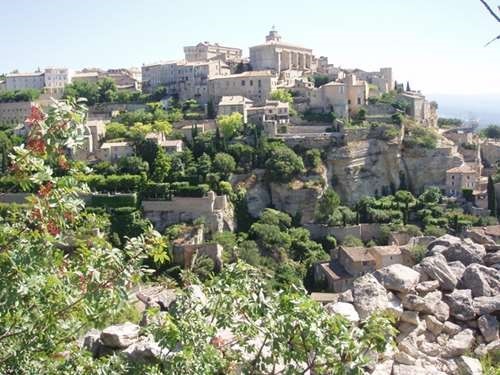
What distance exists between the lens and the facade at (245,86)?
48.9 m

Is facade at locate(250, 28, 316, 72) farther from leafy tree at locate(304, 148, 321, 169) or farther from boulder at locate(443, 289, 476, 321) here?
boulder at locate(443, 289, 476, 321)

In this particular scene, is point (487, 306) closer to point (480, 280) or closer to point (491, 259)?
point (480, 280)

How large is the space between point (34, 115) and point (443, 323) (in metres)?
5.89

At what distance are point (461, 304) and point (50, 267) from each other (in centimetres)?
555

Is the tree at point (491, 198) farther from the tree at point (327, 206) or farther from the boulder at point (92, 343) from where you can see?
the boulder at point (92, 343)

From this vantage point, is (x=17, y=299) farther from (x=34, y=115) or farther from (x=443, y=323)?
(x=443, y=323)

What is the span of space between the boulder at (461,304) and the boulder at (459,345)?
0.98 feet

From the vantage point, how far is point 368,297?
8094mm

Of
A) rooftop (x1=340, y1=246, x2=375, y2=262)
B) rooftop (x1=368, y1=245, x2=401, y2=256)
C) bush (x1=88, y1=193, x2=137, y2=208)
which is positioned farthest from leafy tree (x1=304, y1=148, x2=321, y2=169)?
bush (x1=88, y1=193, x2=137, y2=208)

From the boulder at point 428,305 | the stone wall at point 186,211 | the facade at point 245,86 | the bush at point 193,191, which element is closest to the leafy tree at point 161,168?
the bush at point 193,191

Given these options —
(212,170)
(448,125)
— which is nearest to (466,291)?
(212,170)

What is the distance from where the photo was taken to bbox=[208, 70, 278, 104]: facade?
48938 millimetres

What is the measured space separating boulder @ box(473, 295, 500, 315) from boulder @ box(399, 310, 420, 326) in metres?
0.93

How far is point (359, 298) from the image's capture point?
26.6ft
